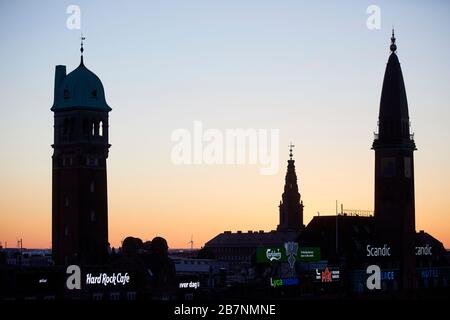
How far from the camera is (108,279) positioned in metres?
193

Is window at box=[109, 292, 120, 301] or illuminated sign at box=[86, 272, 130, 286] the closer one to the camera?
illuminated sign at box=[86, 272, 130, 286]

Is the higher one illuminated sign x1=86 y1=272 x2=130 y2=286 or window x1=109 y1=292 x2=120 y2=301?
illuminated sign x1=86 y1=272 x2=130 y2=286

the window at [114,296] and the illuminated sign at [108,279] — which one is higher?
the illuminated sign at [108,279]

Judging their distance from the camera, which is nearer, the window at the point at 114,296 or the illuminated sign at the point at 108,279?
the illuminated sign at the point at 108,279

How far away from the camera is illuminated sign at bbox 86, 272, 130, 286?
191500mm

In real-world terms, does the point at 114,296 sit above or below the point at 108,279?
below

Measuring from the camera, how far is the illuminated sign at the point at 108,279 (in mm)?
191500
